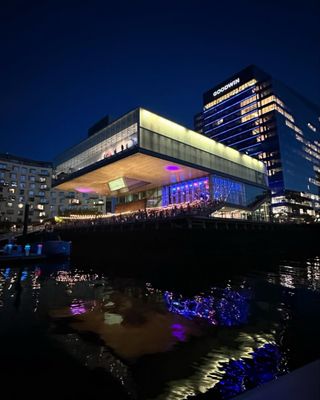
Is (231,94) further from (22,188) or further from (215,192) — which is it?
(22,188)

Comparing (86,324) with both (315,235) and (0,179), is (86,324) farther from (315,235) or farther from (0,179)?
(0,179)

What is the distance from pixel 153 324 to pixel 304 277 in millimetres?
13857

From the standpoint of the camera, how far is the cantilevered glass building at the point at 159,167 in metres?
37.8

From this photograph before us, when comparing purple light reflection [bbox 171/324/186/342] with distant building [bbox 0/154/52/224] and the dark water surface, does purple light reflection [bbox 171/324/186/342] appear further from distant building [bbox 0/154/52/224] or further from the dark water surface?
distant building [bbox 0/154/52/224]

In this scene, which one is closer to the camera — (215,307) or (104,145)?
(215,307)

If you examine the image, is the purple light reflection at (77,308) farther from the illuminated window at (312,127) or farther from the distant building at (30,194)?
the illuminated window at (312,127)

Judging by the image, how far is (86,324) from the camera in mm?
8625

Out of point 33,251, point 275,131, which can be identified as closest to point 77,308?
point 33,251

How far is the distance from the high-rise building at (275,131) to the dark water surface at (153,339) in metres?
93.0

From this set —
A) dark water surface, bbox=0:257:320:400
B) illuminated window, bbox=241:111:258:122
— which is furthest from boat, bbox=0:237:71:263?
illuminated window, bbox=241:111:258:122

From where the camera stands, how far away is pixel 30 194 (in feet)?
318

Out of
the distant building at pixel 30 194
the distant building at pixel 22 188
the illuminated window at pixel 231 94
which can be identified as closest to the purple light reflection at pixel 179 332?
the distant building at pixel 30 194

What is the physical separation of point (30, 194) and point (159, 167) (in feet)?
249

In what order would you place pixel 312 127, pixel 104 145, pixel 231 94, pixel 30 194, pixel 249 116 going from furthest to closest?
pixel 312 127 → pixel 231 94 → pixel 249 116 → pixel 30 194 → pixel 104 145
